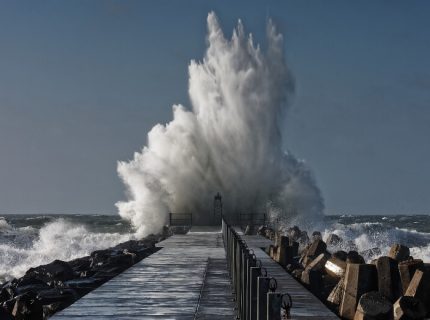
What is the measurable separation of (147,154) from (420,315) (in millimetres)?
43422

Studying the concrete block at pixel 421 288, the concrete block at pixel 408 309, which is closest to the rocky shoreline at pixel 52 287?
the concrete block at pixel 408 309

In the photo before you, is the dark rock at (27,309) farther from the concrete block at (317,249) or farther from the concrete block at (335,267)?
the concrete block at (317,249)

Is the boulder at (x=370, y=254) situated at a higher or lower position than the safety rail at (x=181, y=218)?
lower

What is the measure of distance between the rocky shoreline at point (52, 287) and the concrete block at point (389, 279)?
5418 mm

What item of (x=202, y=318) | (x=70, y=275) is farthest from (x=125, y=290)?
(x=70, y=275)

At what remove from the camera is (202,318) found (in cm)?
1012

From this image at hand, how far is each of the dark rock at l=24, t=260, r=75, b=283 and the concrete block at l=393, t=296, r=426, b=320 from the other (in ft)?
36.8

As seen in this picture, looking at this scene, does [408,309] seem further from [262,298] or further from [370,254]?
[370,254]

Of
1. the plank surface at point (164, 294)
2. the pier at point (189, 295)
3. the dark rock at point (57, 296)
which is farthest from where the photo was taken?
the dark rock at point (57, 296)

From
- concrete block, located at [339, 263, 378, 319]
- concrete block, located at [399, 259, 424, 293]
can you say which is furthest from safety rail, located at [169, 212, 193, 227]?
concrete block, located at [339, 263, 378, 319]

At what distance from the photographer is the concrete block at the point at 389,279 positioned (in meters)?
12.7

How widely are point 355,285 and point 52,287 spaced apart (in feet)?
24.2

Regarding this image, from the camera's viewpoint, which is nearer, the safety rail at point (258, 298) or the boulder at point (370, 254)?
the safety rail at point (258, 298)

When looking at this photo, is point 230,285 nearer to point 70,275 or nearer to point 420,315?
point 420,315
